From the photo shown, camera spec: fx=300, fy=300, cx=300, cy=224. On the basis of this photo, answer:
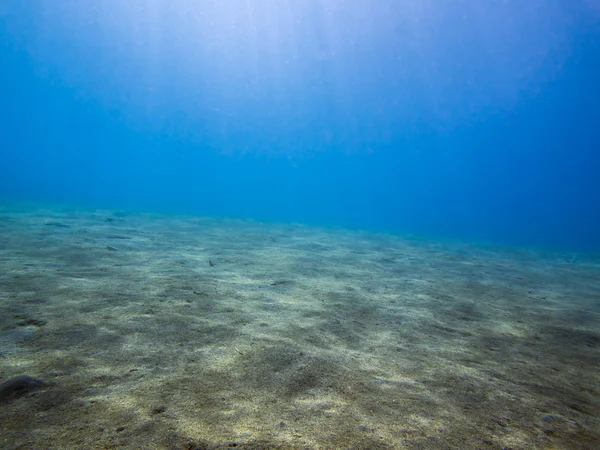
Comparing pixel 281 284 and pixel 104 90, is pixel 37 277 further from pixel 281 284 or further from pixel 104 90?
pixel 104 90

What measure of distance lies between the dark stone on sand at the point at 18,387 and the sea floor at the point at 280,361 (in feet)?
0.07

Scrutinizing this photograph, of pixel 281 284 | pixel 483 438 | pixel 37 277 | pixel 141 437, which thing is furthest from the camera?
pixel 281 284

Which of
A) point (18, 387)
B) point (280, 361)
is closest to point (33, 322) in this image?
point (18, 387)

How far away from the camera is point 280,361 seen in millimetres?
2705

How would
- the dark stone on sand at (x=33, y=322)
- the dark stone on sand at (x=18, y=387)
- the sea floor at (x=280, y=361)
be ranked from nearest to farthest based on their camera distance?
the sea floor at (x=280, y=361) < the dark stone on sand at (x=18, y=387) < the dark stone on sand at (x=33, y=322)

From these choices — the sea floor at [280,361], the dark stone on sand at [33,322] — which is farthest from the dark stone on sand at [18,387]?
the dark stone on sand at [33,322]

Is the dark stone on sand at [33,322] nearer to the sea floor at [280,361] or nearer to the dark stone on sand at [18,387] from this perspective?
the sea floor at [280,361]

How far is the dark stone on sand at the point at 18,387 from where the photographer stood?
1.95m

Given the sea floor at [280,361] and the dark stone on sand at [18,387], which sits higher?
the dark stone on sand at [18,387]

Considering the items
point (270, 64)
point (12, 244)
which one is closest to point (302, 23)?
point (270, 64)

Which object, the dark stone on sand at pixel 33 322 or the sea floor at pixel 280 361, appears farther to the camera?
the dark stone on sand at pixel 33 322

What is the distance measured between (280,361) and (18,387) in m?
1.86

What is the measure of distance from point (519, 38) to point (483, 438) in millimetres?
70285

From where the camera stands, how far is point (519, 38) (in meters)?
51.7
